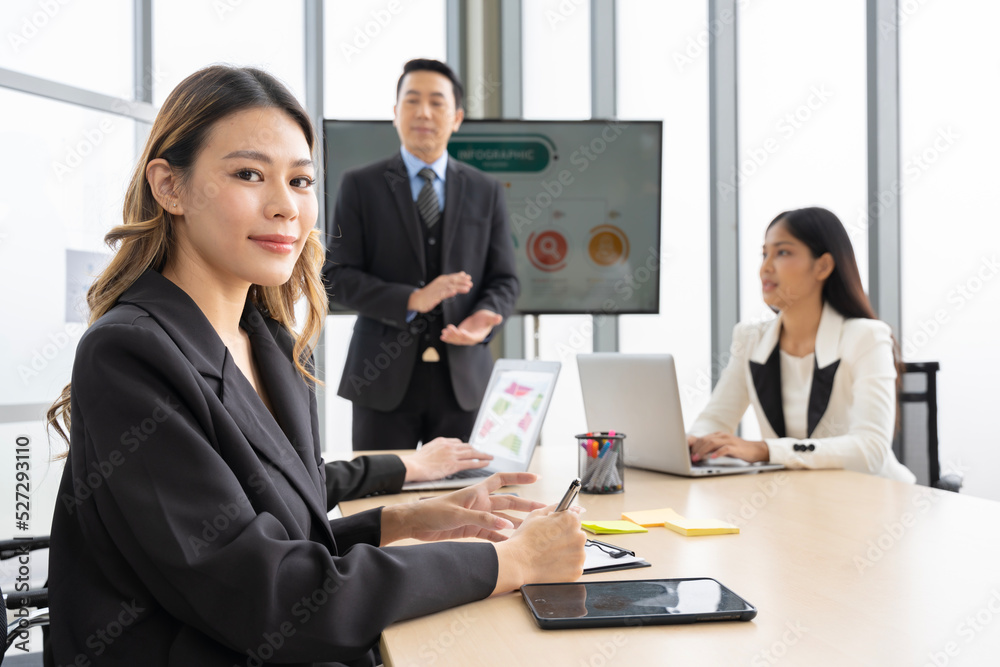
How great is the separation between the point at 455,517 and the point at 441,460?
0.60m

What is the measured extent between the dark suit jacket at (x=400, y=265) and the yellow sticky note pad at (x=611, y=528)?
4.64 ft

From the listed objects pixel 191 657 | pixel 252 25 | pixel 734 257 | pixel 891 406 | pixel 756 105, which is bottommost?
pixel 191 657

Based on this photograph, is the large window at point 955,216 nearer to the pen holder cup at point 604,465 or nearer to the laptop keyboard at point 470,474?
the pen holder cup at point 604,465

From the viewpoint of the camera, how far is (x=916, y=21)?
3260mm

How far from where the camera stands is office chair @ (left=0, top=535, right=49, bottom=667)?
53.5 inches

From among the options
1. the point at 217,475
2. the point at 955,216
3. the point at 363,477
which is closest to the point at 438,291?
the point at 363,477

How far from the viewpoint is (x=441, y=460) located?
1937 mm

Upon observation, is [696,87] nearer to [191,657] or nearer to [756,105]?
[756,105]

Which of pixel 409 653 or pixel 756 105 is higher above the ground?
pixel 756 105

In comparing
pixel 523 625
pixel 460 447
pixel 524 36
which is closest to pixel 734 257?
pixel 524 36

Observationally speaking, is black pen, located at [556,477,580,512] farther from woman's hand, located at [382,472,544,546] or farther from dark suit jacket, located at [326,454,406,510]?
dark suit jacket, located at [326,454,406,510]

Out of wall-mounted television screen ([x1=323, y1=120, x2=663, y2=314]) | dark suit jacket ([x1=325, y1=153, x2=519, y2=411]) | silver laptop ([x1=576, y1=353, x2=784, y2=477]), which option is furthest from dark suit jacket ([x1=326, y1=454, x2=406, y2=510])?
wall-mounted television screen ([x1=323, y1=120, x2=663, y2=314])

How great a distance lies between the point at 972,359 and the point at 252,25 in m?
3.75

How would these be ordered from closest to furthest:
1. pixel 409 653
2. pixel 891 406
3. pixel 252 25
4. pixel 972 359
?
pixel 409 653, pixel 891 406, pixel 972 359, pixel 252 25
